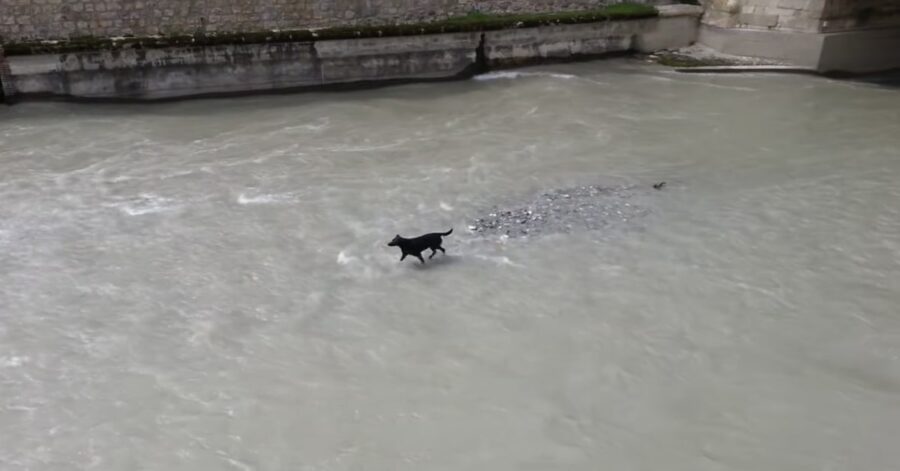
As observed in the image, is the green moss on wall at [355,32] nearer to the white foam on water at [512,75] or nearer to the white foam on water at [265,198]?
the white foam on water at [512,75]

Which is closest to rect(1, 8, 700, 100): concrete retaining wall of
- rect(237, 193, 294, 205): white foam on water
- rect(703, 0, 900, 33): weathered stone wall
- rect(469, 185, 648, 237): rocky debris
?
rect(703, 0, 900, 33): weathered stone wall

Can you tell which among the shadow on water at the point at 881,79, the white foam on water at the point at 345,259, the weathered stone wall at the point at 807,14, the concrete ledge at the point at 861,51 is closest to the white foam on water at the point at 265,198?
the white foam on water at the point at 345,259

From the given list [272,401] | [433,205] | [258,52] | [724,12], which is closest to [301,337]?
[272,401]

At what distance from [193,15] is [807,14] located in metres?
10.4

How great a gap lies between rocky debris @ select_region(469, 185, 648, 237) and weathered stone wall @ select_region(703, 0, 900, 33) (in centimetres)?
716

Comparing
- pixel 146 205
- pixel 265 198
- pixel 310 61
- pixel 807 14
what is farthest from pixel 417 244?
pixel 807 14

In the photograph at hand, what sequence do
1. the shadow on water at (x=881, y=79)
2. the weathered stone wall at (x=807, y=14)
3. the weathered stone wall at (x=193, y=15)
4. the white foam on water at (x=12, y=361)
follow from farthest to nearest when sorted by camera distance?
the weathered stone wall at (x=807, y=14) < the shadow on water at (x=881, y=79) < the weathered stone wall at (x=193, y=15) < the white foam on water at (x=12, y=361)

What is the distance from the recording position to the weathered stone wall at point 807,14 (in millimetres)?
13375

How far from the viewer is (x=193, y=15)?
12.5 metres

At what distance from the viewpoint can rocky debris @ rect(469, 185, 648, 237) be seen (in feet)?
25.1

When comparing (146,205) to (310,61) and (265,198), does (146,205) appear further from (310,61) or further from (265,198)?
(310,61)

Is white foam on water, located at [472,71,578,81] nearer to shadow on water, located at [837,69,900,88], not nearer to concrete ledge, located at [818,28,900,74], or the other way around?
concrete ledge, located at [818,28,900,74]

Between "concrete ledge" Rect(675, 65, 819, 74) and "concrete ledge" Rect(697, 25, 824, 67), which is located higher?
"concrete ledge" Rect(697, 25, 824, 67)

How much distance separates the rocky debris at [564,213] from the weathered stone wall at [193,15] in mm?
6204
